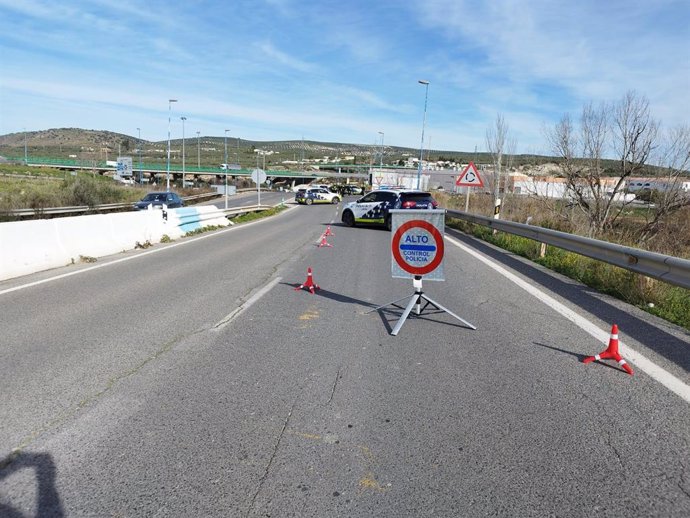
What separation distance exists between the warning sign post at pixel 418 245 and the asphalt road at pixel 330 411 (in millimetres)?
626

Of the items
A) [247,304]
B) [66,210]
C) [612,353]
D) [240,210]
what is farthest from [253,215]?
[612,353]

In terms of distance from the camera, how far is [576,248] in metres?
9.84

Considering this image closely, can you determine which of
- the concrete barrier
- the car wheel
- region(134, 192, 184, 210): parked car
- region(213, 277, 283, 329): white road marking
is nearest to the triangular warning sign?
the car wheel

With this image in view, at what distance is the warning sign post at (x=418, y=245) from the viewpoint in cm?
633

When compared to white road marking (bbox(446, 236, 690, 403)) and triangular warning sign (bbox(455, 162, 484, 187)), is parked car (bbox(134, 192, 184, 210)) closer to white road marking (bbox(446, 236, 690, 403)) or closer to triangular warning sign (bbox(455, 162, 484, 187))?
triangular warning sign (bbox(455, 162, 484, 187))

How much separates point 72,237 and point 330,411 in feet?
30.4

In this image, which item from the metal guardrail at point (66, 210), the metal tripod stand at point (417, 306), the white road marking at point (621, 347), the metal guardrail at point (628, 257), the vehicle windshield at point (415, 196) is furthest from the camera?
the metal guardrail at point (66, 210)

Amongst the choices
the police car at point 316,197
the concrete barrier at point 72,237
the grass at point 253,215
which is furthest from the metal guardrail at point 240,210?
the police car at point 316,197

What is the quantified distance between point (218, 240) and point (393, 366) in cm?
1268

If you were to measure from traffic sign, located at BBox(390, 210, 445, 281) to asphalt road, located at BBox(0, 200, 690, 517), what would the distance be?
694mm

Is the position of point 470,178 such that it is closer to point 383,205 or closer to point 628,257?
point 383,205

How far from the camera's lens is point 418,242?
6.44m

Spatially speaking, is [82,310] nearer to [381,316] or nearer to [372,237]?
[381,316]

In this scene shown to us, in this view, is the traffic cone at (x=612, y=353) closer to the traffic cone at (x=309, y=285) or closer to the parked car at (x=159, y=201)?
the traffic cone at (x=309, y=285)
